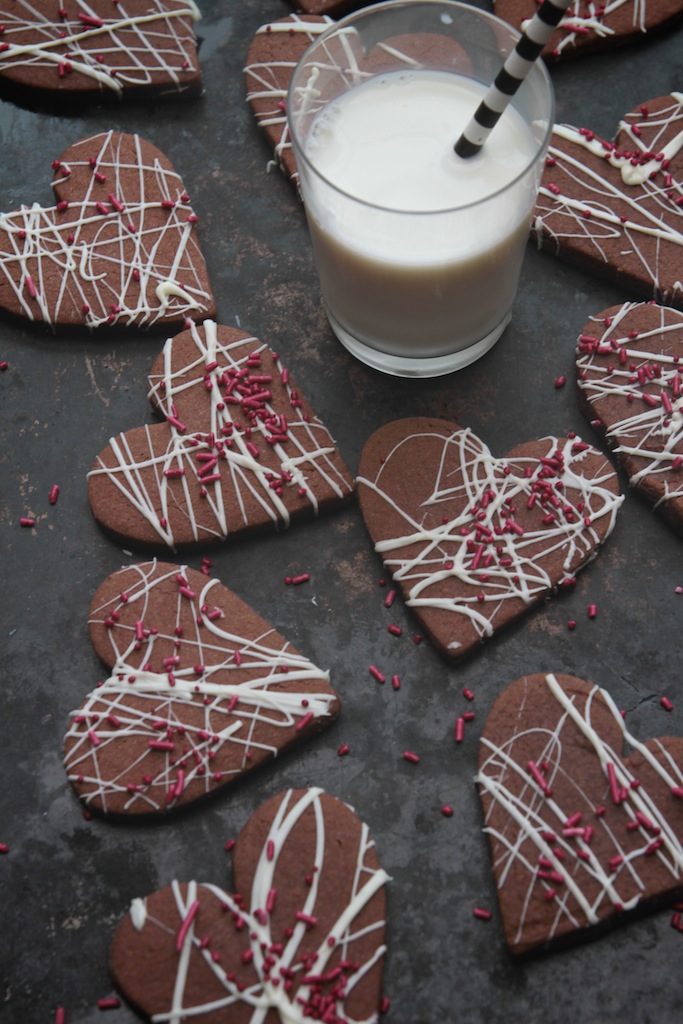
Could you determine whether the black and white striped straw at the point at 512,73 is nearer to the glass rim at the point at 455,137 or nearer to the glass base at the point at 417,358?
A: the glass rim at the point at 455,137

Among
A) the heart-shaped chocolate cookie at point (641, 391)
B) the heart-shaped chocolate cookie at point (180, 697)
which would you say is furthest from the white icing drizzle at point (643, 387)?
the heart-shaped chocolate cookie at point (180, 697)

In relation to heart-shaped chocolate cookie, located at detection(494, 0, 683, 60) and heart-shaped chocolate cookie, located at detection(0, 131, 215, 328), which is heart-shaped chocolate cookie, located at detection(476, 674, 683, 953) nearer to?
heart-shaped chocolate cookie, located at detection(0, 131, 215, 328)

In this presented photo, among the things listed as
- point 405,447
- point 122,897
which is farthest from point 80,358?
point 122,897

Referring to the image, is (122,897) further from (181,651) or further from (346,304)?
(346,304)

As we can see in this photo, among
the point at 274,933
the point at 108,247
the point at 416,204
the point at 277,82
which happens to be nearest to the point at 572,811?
the point at 274,933

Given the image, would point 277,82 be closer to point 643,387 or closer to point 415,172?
point 415,172

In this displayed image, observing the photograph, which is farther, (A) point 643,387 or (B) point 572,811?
(A) point 643,387

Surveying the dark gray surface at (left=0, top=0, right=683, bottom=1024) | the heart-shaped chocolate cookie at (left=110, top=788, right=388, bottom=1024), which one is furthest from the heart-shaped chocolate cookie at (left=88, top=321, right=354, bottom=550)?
the heart-shaped chocolate cookie at (left=110, top=788, right=388, bottom=1024)
